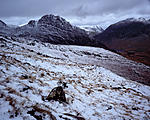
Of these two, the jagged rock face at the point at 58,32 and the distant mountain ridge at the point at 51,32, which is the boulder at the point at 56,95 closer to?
the distant mountain ridge at the point at 51,32

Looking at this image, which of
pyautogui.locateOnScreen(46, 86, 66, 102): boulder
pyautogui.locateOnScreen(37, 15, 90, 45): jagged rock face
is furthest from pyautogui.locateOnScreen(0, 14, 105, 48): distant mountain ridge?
pyautogui.locateOnScreen(46, 86, 66, 102): boulder

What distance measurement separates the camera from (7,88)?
16.1 feet

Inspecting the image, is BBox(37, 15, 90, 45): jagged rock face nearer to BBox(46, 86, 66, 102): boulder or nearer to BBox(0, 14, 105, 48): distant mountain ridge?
BBox(0, 14, 105, 48): distant mountain ridge

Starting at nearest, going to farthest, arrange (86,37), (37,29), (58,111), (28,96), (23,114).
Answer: (23,114) → (58,111) → (28,96) → (37,29) → (86,37)

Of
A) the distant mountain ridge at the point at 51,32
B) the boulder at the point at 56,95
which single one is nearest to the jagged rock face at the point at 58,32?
the distant mountain ridge at the point at 51,32

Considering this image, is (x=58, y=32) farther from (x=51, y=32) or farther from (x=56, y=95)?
(x=56, y=95)

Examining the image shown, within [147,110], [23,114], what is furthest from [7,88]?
[147,110]

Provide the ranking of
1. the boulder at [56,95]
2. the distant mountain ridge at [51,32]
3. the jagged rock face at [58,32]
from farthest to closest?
the jagged rock face at [58,32]
the distant mountain ridge at [51,32]
the boulder at [56,95]

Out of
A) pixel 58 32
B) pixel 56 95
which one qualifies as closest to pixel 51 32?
Result: pixel 58 32

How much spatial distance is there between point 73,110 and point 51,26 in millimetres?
66608

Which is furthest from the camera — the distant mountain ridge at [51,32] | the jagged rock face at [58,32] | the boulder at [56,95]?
the jagged rock face at [58,32]

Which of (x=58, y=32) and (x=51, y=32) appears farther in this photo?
(x=58, y=32)

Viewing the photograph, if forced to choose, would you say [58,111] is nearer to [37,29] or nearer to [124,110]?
[124,110]

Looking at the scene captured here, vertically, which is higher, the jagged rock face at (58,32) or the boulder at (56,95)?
the jagged rock face at (58,32)
